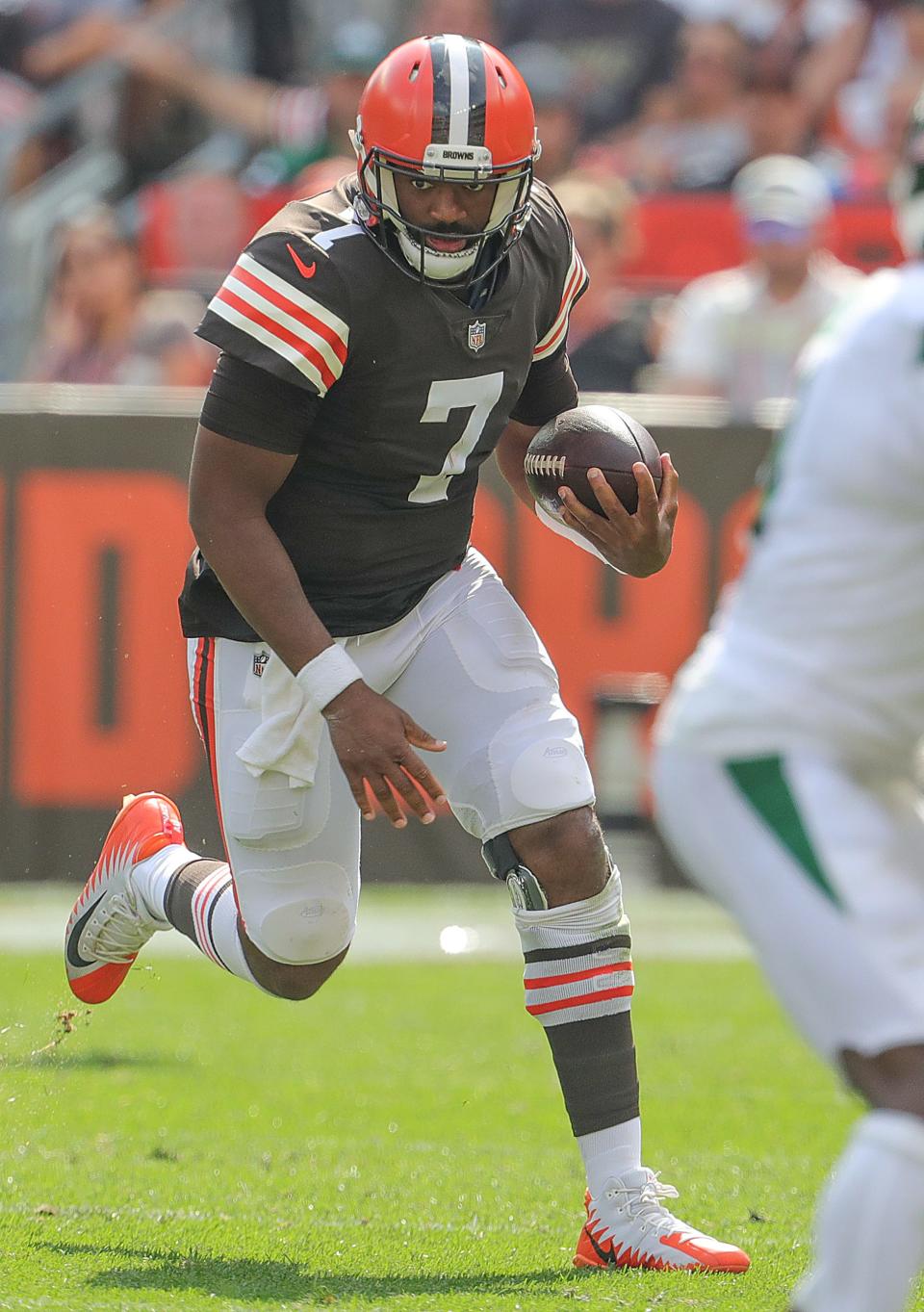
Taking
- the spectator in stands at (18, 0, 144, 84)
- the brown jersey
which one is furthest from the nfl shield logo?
the spectator in stands at (18, 0, 144, 84)

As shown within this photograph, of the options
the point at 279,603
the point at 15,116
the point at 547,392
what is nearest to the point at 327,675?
the point at 279,603

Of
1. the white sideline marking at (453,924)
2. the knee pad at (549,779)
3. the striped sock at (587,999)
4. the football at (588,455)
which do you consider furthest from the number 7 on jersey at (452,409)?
the white sideline marking at (453,924)

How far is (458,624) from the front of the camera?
3.99m

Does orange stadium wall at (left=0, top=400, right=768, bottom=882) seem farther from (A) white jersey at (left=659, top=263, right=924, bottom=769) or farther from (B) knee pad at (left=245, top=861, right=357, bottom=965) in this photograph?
(A) white jersey at (left=659, top=263, right=924, bottom=769)

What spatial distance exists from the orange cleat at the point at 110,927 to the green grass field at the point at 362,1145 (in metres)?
0.08

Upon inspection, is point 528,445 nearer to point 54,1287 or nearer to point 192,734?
point 54,1287

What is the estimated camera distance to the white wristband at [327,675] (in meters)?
3.54

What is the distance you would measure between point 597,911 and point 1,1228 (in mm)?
1256

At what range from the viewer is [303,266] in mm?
3607

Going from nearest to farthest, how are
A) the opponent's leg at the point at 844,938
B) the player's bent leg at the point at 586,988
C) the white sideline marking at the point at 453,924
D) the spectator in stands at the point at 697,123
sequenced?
the opponent's leg at the point at 844,938
the player's bent leg at the point at 586,988
the white sideline marking at the point at 453,924
the spectator in stands at the point at 697,123

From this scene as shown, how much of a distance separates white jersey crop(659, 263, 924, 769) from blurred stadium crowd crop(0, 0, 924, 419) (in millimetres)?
5696

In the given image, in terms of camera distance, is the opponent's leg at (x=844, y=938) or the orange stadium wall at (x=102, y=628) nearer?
the opponent's leg at (x=844, y=938)

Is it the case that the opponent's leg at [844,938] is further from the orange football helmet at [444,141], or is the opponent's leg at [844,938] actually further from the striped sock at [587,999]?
the orange football helmet at [444,141]

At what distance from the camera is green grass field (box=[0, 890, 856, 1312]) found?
3443 mm
